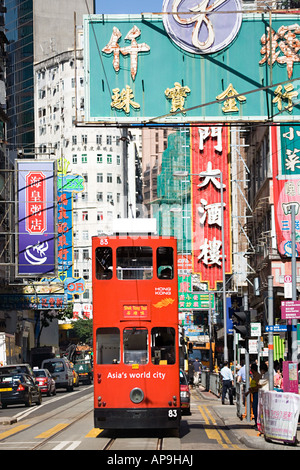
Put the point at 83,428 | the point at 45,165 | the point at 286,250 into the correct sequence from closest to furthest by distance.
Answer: the point at 83,428
the point at 286,250
the point at 45,165

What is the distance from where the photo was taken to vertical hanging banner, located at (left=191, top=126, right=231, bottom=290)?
53500mm

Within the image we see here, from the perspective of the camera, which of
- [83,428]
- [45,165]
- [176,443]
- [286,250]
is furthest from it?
[45,165]

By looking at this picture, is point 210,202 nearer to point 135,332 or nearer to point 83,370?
point 83,370

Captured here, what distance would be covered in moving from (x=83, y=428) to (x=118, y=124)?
884 cm

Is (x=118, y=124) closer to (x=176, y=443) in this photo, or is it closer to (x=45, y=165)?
(x=176, y=443)

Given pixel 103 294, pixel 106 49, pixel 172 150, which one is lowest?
pixel 103 294

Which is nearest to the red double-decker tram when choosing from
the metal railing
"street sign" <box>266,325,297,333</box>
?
"street sign" <box>266,325,297,333</box>

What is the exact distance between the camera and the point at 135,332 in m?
20.9

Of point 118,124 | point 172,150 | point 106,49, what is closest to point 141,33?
point 106,49

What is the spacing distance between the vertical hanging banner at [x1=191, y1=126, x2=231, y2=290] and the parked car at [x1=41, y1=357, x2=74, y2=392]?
962 cm

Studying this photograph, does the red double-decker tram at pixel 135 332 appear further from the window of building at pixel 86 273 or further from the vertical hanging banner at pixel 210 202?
the window of building at pixel 86 273

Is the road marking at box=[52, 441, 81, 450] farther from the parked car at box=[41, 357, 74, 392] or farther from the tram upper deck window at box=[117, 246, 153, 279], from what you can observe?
the parked car at box=[41, 357, 74, 392]

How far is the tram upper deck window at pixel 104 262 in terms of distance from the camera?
21.0 metres

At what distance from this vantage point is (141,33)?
819 inches
